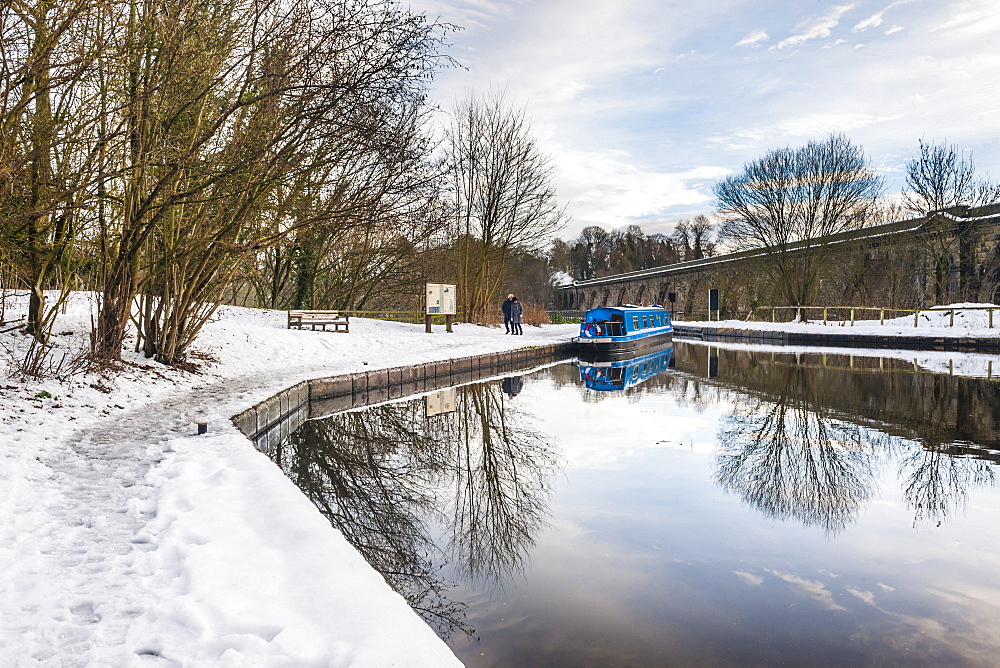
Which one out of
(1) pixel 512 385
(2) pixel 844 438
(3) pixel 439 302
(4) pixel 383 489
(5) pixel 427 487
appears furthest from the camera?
(3) pixel 439 302

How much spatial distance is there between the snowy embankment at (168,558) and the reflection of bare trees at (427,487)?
2.12ft

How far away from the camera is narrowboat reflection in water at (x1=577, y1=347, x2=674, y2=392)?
12.6 meters

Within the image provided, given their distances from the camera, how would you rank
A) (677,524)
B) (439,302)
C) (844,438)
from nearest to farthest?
1. (677,524)
2. (844,438)
3. (439,302)

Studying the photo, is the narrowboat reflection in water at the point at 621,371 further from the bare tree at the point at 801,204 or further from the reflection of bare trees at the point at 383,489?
the bare tree at the point at 801,204

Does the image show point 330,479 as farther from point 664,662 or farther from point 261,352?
point 261,352

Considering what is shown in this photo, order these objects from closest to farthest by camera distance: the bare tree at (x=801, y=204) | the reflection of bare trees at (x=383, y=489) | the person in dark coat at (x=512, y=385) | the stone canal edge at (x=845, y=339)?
the reflection of bare trees at (x=383, y=489) → the person in dark coat at (x=512, y=385) → the stone canal edge at (x=845, y=339) → the bare tree at (x=801, y=204)

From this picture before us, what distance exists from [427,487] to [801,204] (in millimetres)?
29873

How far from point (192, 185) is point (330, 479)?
14.3 ft

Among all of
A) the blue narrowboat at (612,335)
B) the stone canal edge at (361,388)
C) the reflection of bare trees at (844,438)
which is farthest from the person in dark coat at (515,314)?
the reflection of bare trees at (844,438)

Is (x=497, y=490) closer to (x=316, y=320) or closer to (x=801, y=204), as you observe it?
(x=316, y=320)

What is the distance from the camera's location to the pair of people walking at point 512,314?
21469 mm

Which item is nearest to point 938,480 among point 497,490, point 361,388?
point 497,490

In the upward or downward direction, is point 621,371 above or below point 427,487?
above

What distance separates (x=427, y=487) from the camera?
5.70 m
